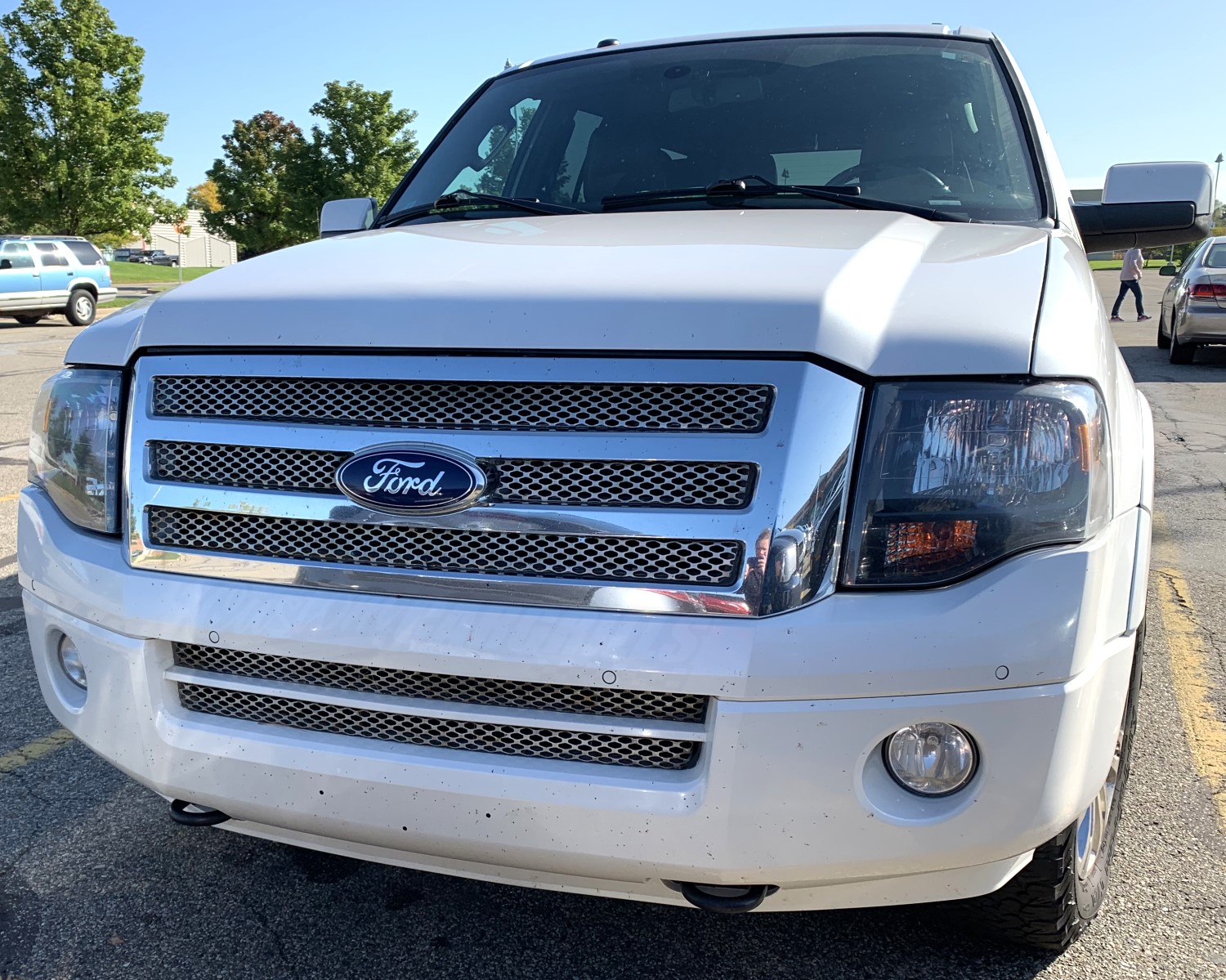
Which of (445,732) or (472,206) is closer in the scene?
(445,732)

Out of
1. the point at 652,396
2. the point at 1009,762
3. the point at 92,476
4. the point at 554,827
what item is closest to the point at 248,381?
the point at 92,476

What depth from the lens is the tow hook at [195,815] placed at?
6.96 feet

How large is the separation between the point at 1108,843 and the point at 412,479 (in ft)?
5.55

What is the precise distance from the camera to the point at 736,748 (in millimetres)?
1661

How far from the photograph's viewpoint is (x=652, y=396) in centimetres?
175

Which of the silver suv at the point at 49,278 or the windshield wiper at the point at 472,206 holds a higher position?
the windshield wiper at the point at 472,206

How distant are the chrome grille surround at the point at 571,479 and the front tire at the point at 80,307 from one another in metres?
20.6

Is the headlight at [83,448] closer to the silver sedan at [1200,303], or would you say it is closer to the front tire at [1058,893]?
the front tire at [1058,893]

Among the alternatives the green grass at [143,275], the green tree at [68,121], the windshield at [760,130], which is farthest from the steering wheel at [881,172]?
the green grass at [143,275]

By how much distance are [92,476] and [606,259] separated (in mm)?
1081

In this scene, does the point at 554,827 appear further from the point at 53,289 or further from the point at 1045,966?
the point at 53,289

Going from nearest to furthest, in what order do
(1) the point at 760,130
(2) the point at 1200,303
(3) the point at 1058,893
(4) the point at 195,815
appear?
(3) the point at 1058,893 → (4) the point at 195,815 → (1) the point at 760,130 → (2) the point at 1200,303

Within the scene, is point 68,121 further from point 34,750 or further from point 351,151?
point 34,750

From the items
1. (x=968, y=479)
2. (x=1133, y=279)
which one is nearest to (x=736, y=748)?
(x=968, y=479)
